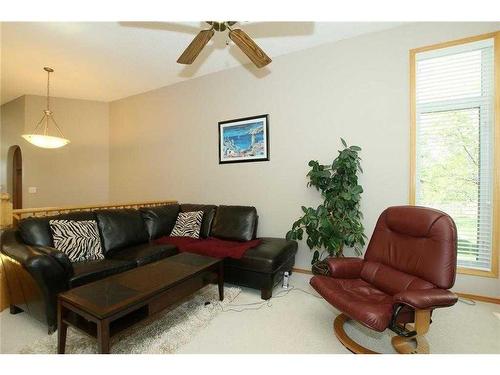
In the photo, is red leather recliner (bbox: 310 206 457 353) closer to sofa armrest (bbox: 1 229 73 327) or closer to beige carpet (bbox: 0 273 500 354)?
beige carpet (bbox: 0 273 500 354)

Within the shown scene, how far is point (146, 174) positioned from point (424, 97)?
14.8 feet

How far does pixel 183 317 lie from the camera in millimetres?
2055

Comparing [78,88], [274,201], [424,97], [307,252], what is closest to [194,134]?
[274,201]

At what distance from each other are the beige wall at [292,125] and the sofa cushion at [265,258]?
1.79ft

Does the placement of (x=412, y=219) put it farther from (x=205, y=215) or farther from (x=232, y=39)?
(x=205, y=215)

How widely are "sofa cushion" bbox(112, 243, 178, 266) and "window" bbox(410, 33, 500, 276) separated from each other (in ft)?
9.29

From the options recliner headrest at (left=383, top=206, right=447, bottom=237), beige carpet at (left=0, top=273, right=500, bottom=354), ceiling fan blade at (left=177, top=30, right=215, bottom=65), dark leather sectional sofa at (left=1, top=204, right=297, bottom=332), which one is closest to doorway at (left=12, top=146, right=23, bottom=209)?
dark leather sectional sofa at (left=1, top=204, right=297, bottom=332)

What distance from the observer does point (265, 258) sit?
2.45 m

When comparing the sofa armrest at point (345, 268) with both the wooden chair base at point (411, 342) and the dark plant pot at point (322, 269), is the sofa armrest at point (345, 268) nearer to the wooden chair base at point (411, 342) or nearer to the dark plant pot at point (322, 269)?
the dark plant pot at point (322, 269)

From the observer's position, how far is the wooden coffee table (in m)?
1.36

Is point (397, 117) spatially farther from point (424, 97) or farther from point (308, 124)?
point (308, 124)

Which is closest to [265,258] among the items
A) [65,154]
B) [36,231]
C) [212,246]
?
[212,246]

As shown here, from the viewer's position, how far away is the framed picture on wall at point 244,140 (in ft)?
11.1

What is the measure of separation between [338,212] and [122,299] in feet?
7.08
